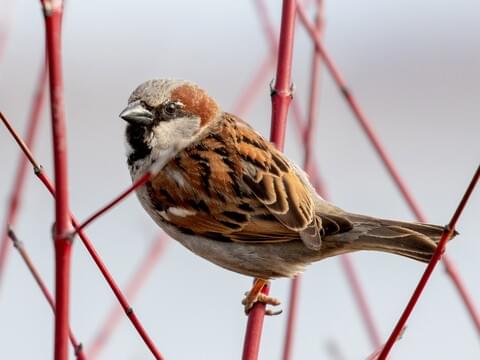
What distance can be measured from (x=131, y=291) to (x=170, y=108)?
26.1 inches

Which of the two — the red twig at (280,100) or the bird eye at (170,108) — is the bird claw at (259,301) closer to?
the red twig at (280,100)

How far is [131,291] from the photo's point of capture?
3.00m

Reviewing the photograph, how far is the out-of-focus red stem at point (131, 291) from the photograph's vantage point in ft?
8.91

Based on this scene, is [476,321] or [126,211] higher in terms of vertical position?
[126,211]

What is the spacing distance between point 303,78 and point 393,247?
7639 millimetres

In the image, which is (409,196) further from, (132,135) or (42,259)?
(42,259)

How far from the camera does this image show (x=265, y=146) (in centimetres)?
316

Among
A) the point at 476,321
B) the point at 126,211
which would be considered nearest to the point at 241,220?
the point at 476,321

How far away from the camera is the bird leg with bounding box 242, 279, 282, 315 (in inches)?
122

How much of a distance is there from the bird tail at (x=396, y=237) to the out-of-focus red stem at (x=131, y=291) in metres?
0.67

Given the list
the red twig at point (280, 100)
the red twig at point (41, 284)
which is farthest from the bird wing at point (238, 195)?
the red twig at point (41, 284)

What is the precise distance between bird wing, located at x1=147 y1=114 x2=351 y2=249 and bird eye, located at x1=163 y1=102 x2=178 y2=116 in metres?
0.14

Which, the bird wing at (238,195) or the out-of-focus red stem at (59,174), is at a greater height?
the bird wing at (238,195)

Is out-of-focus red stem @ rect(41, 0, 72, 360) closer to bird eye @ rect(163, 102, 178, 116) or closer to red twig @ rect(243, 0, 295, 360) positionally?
red twig @ rect(243, 0, 295, 360)
